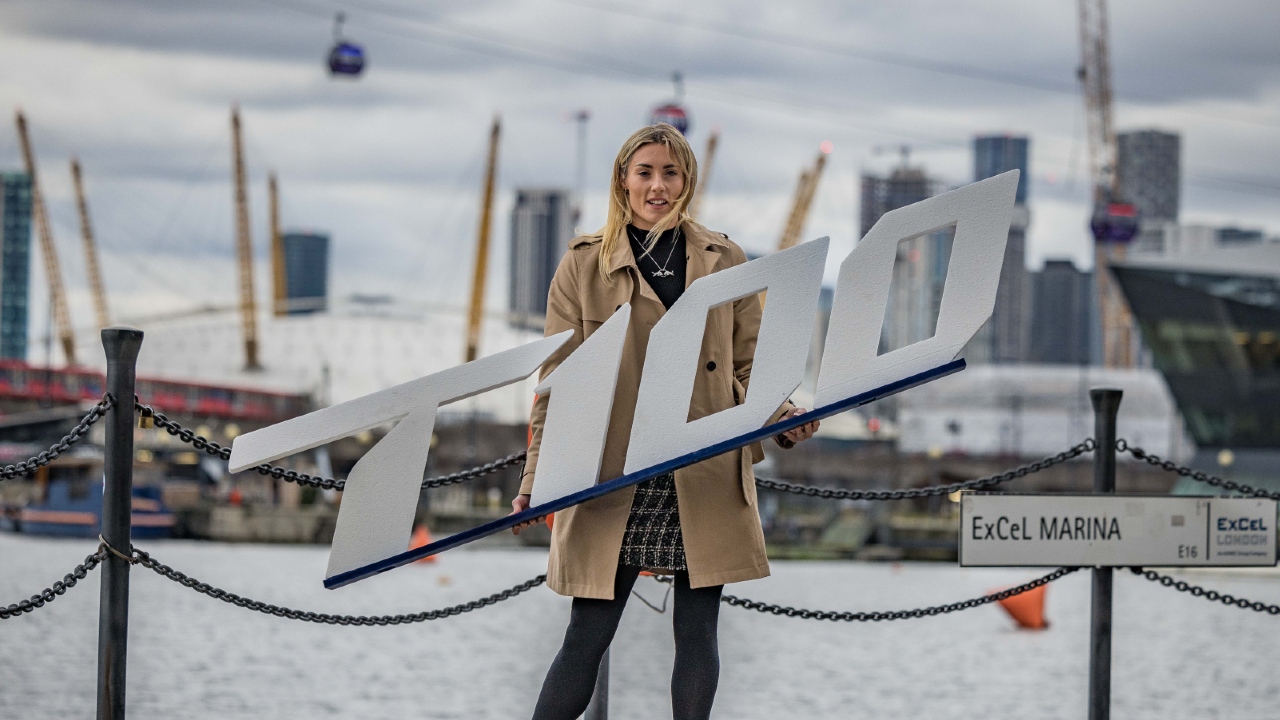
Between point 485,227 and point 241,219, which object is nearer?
point 485,227

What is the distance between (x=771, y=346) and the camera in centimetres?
412

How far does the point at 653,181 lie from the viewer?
13.3ft

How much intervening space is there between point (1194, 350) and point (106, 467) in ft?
159

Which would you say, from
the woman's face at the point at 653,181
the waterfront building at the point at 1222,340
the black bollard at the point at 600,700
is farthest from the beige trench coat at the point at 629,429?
the waterfront building at the point at 1222,340

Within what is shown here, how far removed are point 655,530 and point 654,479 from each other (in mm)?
140

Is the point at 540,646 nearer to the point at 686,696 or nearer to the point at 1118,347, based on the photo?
the point at 686,696

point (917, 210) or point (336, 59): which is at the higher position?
point (336, 59)

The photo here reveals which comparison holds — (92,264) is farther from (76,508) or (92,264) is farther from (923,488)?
(923,488)

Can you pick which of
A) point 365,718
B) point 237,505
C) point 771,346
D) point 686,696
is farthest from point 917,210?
point 237,505

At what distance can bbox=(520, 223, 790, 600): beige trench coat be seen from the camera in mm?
3879

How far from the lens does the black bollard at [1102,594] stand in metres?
5.60

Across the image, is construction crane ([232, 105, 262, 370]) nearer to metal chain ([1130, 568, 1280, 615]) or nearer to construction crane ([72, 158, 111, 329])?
construction crane ([72, 158, 111, 329])

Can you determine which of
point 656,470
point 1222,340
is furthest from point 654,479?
point 1222,340

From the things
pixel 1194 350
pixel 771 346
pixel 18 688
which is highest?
pixel 1194 350
